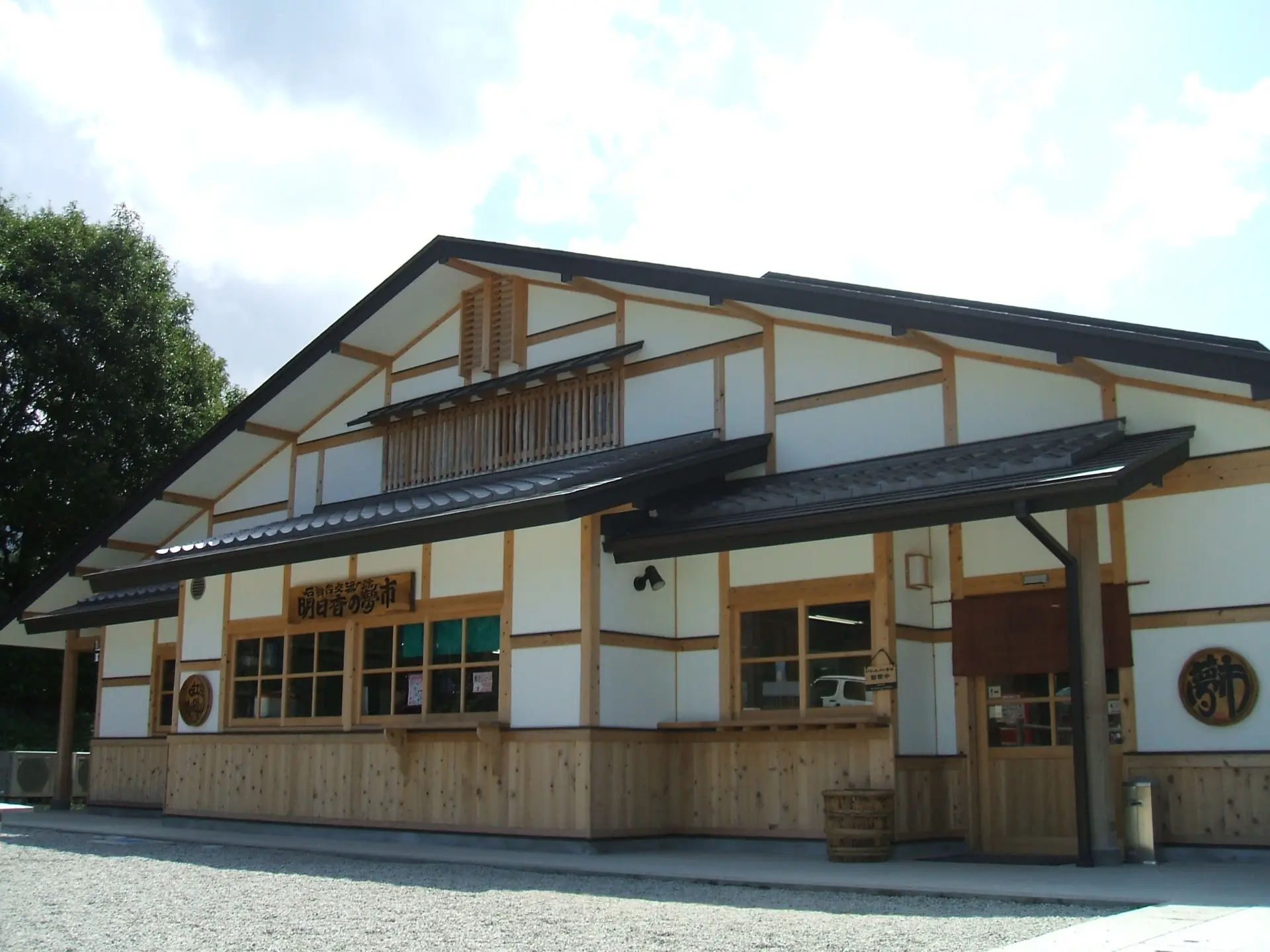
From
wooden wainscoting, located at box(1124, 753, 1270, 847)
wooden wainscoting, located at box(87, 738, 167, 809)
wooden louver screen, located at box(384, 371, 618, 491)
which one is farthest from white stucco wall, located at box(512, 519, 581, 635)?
wooden wainscoting, located at box(87, 738, 167, 809)

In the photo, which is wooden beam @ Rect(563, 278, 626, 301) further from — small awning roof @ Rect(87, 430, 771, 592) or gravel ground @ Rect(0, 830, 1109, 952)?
gravel ground @ Rect(0, 830, 1109, 952)

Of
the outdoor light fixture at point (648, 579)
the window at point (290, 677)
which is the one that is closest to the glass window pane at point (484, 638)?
the outdoor light fixture at point (648, 579)

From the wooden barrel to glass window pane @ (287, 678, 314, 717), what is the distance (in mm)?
6252

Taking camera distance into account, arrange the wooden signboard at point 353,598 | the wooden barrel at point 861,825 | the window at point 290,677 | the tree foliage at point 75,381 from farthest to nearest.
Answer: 1. the tree foliage at point 75,381
2. the window at point 290,677
3. the wooden signboard at point 353,598
4. the wooden barrel at point 861,825

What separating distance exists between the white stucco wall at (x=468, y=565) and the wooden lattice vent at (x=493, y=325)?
101 inches

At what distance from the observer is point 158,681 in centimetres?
1747

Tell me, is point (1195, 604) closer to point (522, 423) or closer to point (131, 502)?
point (522, 423)

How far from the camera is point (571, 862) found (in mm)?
10055

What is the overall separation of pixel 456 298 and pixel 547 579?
4.71 metres

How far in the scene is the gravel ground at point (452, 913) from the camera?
6434 millimetres

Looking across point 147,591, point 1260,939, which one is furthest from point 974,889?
point 147,591

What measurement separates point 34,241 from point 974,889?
25027 millimetres

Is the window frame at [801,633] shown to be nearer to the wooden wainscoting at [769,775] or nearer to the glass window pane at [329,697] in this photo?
the wooden wainscoting at [769,775]

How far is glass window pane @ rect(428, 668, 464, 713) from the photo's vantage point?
1236 centimetres
